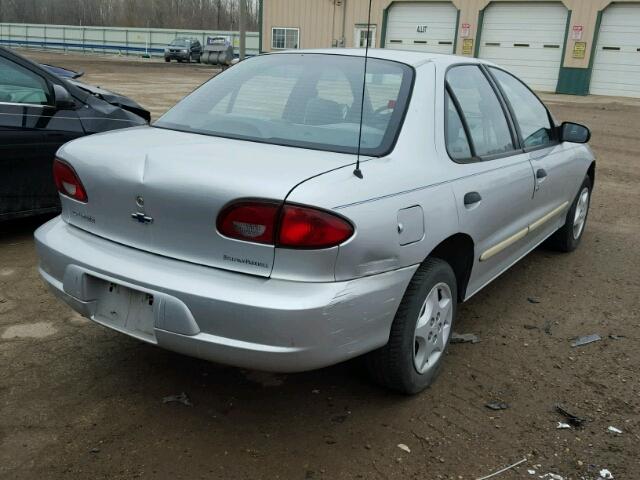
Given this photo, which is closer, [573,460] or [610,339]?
[573,460]

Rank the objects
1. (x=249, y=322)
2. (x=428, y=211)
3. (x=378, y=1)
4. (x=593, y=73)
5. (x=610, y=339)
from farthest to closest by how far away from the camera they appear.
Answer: (x=378, y=1)
(x=593, y=73)
(x=610, y=339)
(x=428, y=211)
(x=249, y=322)

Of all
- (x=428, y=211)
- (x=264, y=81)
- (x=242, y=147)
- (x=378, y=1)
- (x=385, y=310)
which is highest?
(x=378, y=1)

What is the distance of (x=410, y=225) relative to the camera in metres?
2.55

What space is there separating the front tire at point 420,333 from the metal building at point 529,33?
2299 cm

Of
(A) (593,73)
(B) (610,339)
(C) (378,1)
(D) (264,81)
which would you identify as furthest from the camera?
(C) (378,1)

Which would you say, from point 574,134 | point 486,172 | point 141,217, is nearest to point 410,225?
point 486,172

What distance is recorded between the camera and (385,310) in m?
2.49

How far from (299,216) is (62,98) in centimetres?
338

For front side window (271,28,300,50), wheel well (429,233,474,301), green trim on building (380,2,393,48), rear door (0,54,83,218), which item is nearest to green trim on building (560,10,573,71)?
green trim on building (380,2,393,48)

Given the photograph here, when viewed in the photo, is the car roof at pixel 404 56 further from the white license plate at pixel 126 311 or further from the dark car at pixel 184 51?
the dark car at pixel 184 51

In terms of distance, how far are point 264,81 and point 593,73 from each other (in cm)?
2481

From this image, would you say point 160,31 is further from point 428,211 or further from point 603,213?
point 428,211

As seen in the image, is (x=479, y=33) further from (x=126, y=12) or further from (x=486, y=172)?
(x=126, y=12)

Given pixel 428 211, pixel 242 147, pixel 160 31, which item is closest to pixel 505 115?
pixel 428 211
